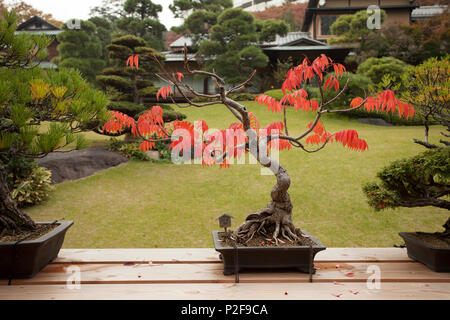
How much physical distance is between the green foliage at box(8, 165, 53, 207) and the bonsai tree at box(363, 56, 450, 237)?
4.21m

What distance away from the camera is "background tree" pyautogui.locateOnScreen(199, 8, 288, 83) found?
11.9 metres

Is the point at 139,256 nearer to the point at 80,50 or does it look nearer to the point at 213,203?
the point at 213,203

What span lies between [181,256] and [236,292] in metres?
0.59

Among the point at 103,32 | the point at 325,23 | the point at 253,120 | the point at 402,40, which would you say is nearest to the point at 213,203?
the point at 253,120

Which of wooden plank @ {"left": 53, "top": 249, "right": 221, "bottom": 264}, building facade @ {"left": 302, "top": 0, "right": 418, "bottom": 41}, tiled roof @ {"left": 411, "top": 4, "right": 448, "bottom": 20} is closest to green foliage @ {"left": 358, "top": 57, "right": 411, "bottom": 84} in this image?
building facade @ {"left": 302, "top": 0, "right": 418, "bottom": 41}

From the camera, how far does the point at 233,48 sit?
40.2 feet

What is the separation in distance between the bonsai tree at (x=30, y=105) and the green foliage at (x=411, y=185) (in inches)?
75.8

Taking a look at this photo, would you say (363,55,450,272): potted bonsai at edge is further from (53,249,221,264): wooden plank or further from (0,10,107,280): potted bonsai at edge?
(0,10,107,280): potted bonsai at edge

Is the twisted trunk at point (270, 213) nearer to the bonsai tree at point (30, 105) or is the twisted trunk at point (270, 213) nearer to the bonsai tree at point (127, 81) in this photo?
the bonsai tree at point (30, 105)

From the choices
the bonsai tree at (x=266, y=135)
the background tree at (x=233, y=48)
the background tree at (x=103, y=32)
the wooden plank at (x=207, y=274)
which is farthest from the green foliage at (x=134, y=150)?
the background tree at (x=103, y=32)
